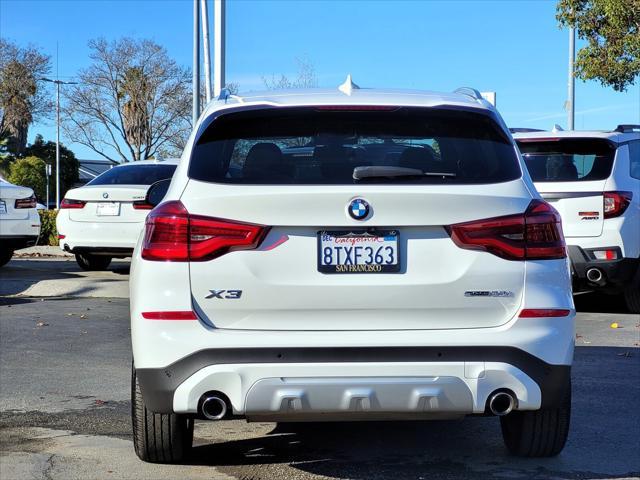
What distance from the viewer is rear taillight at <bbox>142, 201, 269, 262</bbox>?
431cm

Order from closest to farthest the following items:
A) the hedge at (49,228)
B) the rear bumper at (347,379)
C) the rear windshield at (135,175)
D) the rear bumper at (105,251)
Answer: the rear bumper at (347,379)
the rear bumper at (105,251)
the rear windshield at (135,175)
the hedge at (49,228)

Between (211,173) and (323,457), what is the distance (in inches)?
66.0

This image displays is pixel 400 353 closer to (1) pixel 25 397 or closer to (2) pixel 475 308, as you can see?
(2) pixel 475 308

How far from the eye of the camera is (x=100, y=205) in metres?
14.2

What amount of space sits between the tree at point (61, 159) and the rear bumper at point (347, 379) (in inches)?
2640

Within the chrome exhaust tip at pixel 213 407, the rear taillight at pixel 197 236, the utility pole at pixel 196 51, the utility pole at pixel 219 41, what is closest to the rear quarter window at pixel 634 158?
the rear taillight at pixel 197 236

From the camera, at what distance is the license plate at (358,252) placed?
4324mm

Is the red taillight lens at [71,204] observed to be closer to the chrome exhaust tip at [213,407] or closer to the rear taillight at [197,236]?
the rear taillight at [197,236]

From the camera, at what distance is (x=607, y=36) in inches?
800

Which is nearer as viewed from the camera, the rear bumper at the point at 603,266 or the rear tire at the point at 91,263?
the rear bumper at the point at 603,266

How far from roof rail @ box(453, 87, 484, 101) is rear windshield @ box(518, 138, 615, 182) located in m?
5.55

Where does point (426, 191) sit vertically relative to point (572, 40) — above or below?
below

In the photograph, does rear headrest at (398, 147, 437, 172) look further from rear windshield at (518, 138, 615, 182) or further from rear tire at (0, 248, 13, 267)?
rear tire at (0, 248, 13, 267)

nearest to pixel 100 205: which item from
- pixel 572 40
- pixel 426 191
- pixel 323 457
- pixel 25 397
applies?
pixel 25 397
